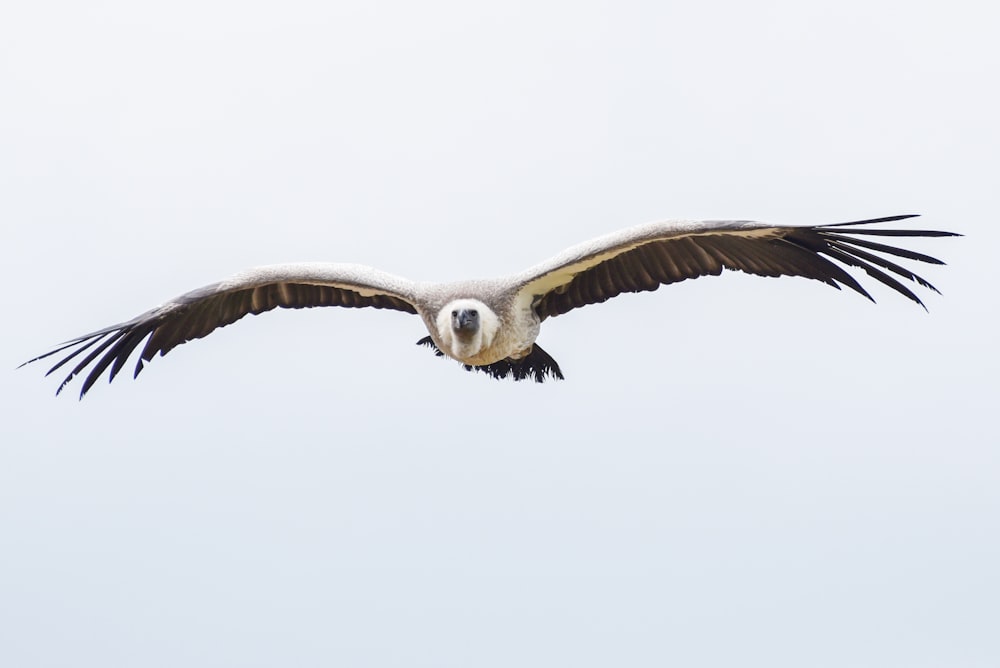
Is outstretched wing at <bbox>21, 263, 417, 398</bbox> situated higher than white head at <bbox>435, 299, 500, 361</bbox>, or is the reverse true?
outstretched wing at <bbox>21, 263, 417, 398</bbox>

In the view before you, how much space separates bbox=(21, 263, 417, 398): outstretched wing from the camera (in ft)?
37.5

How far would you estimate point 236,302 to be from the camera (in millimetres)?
12195

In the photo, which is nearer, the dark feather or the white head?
the white head

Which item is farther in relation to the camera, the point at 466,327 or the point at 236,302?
the point at 236,302

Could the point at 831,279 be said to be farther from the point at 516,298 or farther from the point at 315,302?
the point at 315,302

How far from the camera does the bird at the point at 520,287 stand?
10383 millimetres

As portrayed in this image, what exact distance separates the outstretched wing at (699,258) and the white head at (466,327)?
0.42 metres

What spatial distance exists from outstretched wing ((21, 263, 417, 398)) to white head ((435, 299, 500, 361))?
1.85 ft

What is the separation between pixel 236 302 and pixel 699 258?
3.90 metres

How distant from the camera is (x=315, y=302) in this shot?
12297mm

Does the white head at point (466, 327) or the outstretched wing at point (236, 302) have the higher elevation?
the outstretched wing at point (236, 302)

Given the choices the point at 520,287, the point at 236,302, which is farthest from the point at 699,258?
the point at 236,302

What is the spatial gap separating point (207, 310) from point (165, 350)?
47cm

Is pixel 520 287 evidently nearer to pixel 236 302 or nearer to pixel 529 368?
pixel 529 368
